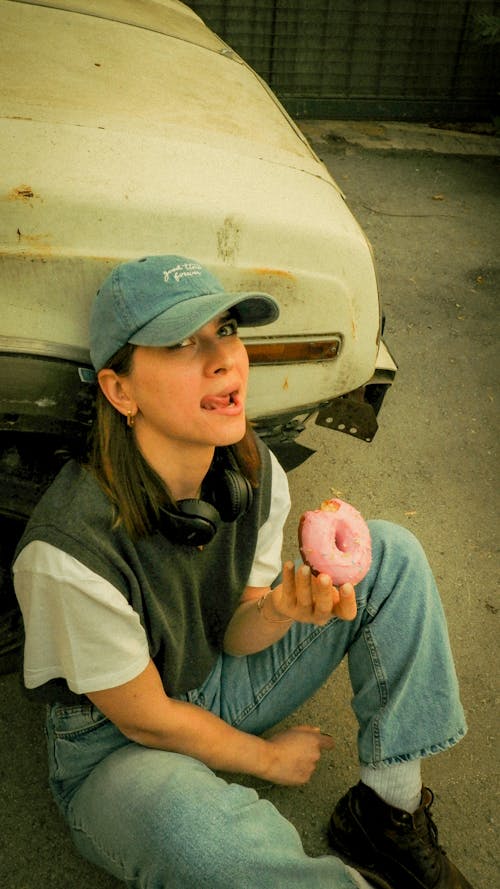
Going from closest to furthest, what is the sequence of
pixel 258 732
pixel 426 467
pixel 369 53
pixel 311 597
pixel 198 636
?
pixel 311 597 → pixel 198 636 → pixel 258 732 → pixel 426 467 → pixel 369 53

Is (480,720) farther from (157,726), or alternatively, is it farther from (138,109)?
(138,109)

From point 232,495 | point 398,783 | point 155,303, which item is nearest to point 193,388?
point 155,303

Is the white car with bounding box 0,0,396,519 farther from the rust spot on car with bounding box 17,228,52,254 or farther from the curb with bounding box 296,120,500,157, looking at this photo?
the curb with bounding box 296,120,500,157

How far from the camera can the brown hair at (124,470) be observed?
1787 millimetres

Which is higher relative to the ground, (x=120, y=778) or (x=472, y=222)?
(x=120, y=778)

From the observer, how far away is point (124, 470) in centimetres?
182

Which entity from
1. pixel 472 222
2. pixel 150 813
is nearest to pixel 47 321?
pixel 150 813

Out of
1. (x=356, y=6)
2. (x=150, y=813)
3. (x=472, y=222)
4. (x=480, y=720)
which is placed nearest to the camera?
(x=150, y=813)

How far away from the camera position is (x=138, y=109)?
7.58ft

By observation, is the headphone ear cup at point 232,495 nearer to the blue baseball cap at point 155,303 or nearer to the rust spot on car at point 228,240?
the blue baseball cap at point 155,303

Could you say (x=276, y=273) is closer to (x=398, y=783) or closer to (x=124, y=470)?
(x=124, y=470)

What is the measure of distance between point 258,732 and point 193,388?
1037 millimetres

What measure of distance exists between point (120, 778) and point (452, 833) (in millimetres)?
1111

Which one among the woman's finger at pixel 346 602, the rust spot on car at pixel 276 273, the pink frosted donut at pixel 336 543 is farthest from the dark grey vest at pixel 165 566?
the rust spot on car at pixel 276 273
